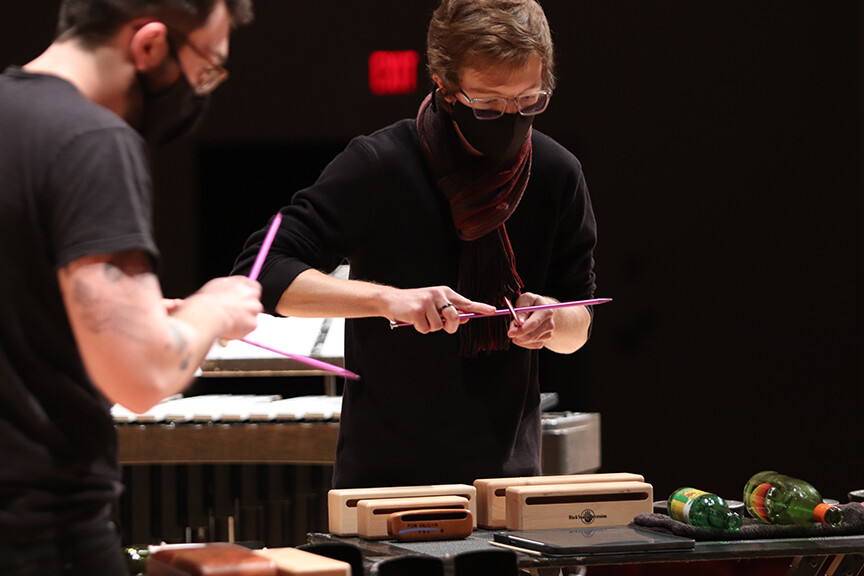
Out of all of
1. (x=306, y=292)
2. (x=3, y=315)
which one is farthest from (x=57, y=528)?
(x=306, y=292)

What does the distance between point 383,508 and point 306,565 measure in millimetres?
515

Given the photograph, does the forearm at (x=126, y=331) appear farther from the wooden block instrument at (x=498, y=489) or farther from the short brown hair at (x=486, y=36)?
the short brown hair at (x=486, y=36)

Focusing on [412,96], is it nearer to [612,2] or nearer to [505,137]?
[612,2]

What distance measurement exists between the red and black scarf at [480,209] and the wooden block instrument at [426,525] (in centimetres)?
38

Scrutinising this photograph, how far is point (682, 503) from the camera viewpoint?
1.90 m

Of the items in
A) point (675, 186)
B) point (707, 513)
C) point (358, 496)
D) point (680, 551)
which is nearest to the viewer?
point (680, 551)

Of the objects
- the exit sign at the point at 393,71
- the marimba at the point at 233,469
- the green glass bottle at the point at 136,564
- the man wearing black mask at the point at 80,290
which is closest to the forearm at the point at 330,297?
the green glass bottle at the point at 136,564

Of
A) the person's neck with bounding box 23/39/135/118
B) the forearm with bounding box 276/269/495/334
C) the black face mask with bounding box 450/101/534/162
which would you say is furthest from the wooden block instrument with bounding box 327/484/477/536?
the person's neck with bounding box 23/39/135/118

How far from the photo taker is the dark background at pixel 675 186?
5.50 meters

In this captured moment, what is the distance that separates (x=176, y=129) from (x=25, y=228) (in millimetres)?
271

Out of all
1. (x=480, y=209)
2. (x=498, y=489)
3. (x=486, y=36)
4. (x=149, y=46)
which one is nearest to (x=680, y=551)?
(x=498, y=489)

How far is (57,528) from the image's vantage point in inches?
47.4

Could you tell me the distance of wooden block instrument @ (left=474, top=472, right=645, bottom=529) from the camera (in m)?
2.02

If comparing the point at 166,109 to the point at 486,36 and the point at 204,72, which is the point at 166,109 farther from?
the point at 486,36
